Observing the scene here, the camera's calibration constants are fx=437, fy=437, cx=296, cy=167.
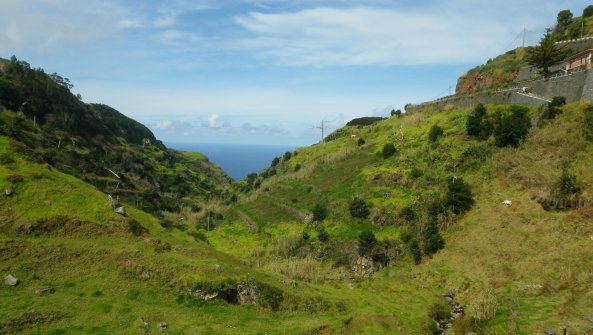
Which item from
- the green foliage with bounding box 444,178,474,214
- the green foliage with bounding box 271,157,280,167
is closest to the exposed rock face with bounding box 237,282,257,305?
the green foliage with bounding box 444,178,474,214

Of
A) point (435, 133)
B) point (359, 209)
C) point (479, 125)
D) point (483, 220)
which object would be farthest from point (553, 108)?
point (359, 209)

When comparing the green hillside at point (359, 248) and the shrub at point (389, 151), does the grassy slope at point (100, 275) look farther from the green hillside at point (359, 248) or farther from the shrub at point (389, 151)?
the shrub at point (389, 151)

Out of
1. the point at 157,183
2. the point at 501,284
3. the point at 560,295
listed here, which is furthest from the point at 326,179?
the point at 157,183

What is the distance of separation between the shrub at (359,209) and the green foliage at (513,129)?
13855mm

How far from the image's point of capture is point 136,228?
27688 millimetres

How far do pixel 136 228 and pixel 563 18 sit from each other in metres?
88.3

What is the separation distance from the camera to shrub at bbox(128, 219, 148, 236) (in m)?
27.4

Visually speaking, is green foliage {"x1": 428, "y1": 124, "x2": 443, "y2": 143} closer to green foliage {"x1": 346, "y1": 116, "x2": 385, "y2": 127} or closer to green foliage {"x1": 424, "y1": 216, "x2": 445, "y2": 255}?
green foliage {"x1": 424, "y1": 216, "x2": 445, "y2": 255}

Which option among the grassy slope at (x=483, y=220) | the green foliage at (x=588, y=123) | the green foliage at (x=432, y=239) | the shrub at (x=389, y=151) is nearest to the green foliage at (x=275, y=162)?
the grassy slope at (x=483, y=220)

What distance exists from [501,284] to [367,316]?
9464 millimetres

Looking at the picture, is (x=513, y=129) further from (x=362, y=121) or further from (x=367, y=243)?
(x=362, y=121)

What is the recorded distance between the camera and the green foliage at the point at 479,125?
44.3 metres

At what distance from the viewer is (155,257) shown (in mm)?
24953

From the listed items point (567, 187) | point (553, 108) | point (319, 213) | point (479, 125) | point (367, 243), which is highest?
point (553, 108)
